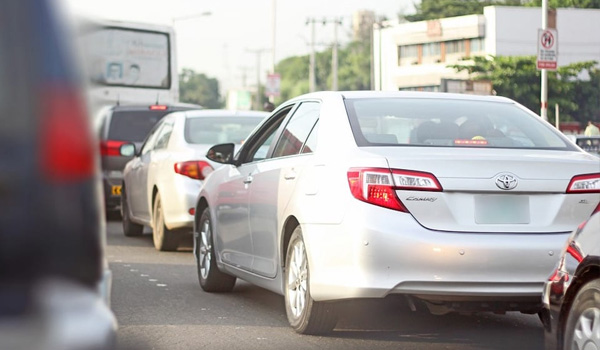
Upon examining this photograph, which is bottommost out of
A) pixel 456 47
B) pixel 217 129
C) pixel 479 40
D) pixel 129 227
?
pixel 129 227

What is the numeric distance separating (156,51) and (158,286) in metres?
20.7

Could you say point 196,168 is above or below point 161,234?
above

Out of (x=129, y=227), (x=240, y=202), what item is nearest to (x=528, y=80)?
(x=129, y=227)

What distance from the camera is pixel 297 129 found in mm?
7852

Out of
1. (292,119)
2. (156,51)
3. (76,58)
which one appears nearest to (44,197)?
(76,58)

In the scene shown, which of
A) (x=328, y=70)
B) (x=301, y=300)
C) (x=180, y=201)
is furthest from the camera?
(x=328, y=70)

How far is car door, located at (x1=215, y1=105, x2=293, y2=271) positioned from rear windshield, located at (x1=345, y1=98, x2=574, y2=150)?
1135 millimetres

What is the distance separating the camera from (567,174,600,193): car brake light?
6.51 metres

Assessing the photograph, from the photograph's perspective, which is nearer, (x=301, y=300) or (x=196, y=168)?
(x=301, y=300)

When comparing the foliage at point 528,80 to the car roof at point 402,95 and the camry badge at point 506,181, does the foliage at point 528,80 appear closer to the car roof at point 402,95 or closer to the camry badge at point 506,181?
the car roof at point 402,95

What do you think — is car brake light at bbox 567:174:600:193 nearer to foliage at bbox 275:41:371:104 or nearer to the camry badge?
the camry badge

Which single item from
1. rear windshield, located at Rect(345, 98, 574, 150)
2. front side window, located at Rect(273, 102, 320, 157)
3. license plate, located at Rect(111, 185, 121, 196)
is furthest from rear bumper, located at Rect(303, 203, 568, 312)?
license plate, located at Rect(111, 185, 121, 196)

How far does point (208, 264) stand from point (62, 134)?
758 cm

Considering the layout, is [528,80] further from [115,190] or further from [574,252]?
[574,252]
